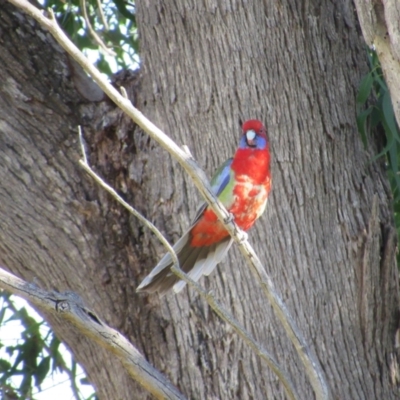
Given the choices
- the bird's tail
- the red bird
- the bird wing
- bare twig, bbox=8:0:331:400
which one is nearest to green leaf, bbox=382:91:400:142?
the red bird

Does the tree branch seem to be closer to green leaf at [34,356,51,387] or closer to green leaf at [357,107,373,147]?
green leaf at [357,107,373,147]

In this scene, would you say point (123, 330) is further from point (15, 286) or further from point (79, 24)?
point (79, 24)

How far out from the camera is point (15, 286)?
2.22 m

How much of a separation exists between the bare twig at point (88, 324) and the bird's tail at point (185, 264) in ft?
1.96

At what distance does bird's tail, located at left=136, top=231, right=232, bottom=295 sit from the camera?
2.84 m

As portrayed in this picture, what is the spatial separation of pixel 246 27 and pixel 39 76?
35.0 inches

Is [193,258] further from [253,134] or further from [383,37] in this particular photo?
[383,37]

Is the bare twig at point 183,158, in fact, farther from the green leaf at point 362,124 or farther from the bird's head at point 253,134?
the green leaf at point 362,124

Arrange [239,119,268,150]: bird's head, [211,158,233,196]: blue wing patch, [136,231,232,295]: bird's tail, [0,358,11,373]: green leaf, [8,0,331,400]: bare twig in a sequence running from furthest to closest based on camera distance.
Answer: [0,358,11,373]: green leaf → [211,158,233,196]: blue wing patch → [239,119,268,150]: bird's head → [136,231,232,295]: bird's tail → [8,0,331,400]: bare twig

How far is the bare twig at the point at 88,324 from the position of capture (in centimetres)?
218

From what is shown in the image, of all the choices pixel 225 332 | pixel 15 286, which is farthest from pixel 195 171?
pixel 225 332

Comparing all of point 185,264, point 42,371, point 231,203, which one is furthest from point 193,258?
point 42,371

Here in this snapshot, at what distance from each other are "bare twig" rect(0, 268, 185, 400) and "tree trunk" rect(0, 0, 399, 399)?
1.91 feet

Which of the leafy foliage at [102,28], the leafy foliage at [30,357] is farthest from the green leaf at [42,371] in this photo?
the leafy foliage at [102,28]
